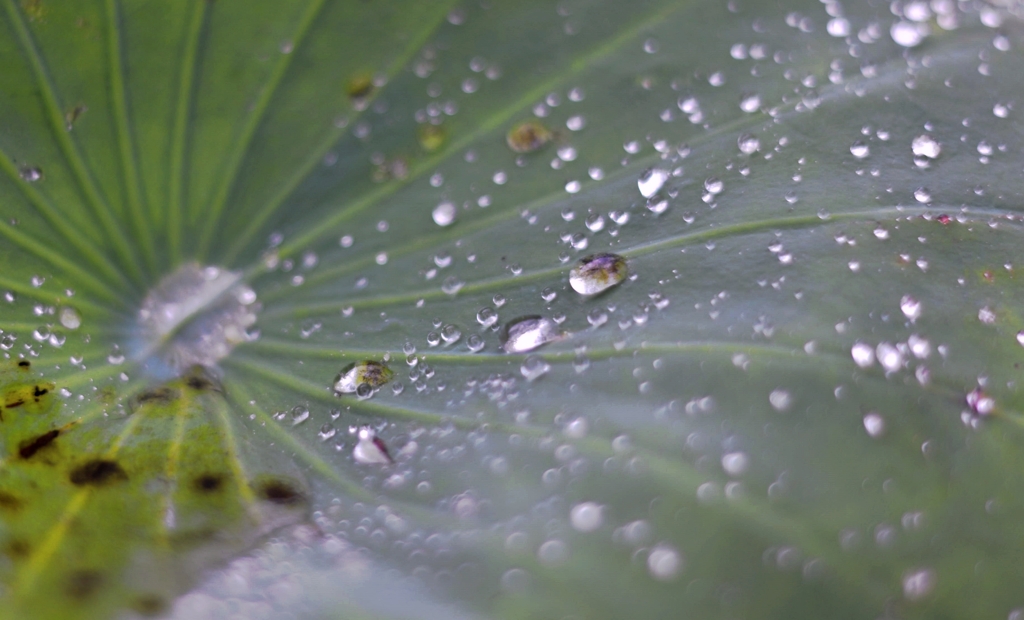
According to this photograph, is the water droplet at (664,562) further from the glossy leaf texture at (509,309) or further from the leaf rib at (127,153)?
the leaf rib at (127,153)

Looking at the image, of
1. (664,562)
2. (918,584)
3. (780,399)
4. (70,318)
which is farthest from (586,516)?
(70,318)

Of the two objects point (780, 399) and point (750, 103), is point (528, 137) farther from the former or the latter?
point (780, 399)

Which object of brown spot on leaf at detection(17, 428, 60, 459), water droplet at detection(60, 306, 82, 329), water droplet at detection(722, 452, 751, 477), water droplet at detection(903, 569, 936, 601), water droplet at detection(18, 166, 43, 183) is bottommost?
water droplet at detection(903, 569, 936, 601)

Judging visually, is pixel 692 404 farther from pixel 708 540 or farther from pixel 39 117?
pixel 39 117

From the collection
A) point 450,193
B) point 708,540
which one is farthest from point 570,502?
point 450,193

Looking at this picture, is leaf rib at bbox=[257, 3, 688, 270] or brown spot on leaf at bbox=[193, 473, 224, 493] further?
leaf rib at bbox=[257, 3, 688, 270]

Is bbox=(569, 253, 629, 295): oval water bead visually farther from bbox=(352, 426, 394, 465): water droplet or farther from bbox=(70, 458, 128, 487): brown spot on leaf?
bbox=(70, 458, 128, 487): brown spot on leaf

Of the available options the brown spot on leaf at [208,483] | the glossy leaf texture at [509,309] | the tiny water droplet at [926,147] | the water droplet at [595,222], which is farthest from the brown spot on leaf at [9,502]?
the tiny water droplet at [926,147]

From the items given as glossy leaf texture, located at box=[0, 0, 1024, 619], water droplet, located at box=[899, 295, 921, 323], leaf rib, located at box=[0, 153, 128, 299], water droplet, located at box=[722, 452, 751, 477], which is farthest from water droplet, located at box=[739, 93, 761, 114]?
→ leaf rib, located at box=[0, 153, 128, 299]
